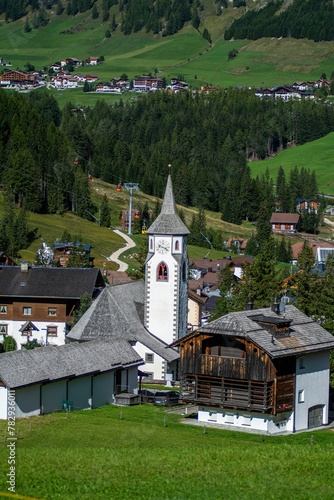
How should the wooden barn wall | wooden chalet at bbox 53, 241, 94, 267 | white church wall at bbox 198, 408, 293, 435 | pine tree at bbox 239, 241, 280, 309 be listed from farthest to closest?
wooden chalet at bbox 53, 241, 94, 267 < pine tree at bbox 239, 241, 280, 309 < white church wall at bbox 198, 408, 293, 435 < the wooden barn wall

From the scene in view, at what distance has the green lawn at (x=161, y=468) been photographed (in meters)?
33.4

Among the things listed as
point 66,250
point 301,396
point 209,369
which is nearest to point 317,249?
point 66,250

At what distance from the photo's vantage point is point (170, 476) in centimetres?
3569

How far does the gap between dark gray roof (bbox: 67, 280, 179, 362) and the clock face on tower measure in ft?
12.0

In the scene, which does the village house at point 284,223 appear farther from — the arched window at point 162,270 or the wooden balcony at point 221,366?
the wooden balcony at point 221,366

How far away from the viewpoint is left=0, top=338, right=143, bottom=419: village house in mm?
55094

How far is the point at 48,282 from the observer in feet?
293

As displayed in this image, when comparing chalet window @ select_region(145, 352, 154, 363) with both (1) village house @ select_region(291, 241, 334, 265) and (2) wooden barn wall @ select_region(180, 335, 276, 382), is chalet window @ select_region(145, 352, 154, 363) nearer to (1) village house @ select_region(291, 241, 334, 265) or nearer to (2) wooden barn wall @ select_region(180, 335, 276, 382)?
(2) wooden barn wall @ select_region(180, 335, 276, 382)

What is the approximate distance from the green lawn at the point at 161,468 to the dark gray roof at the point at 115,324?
83.0 ft

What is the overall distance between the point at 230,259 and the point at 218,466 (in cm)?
10316

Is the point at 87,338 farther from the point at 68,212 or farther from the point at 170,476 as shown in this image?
the point at 68,212

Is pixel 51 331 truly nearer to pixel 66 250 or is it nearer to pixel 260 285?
pixel 260 285

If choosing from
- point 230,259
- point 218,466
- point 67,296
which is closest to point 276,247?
point 230,259

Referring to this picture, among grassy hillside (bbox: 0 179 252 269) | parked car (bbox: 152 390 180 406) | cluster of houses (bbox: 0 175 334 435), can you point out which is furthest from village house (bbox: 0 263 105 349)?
grassy hillside (bbox: 0 179 252 269)
